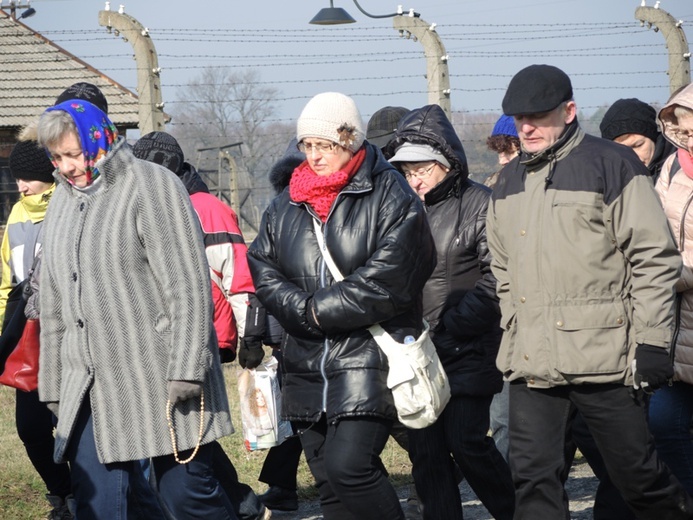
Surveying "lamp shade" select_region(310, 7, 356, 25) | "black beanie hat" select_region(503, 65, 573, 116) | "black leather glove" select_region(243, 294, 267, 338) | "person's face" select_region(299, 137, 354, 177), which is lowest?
"black leather glove" select_region(243, 294, 267, 338)

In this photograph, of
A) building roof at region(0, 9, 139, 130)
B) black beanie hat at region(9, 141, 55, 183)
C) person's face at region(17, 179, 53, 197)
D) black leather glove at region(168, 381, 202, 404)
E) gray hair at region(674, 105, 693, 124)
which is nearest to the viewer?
black leather glove at region(168, 381, 202, 404)

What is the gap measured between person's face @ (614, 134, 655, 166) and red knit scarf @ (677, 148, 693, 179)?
117 cm

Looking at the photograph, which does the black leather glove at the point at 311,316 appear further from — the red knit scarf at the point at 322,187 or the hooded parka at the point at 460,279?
the hooded parka at the point at 460,279

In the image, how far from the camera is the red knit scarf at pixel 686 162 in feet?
15.3

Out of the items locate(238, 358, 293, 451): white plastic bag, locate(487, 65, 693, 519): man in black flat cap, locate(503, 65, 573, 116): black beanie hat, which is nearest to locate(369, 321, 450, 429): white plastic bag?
locate(487, 65, 693, 519): man in black flat cap

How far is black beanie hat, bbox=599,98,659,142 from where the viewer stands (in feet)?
19.4

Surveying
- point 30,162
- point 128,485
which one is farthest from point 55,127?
point 30,162

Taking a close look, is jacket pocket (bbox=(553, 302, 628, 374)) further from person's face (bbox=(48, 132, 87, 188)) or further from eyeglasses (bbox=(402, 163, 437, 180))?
person's face (bbox=(48, 132, 87, 188))

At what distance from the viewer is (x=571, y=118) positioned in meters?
4.40

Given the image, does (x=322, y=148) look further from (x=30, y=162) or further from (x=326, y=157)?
(x=30, y=162)

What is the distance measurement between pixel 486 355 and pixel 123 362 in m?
1.78

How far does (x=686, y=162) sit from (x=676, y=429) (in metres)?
1.10

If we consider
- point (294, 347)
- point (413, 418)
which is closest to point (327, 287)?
point (294, 347)

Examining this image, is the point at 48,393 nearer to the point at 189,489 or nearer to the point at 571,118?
the point at 189,489
